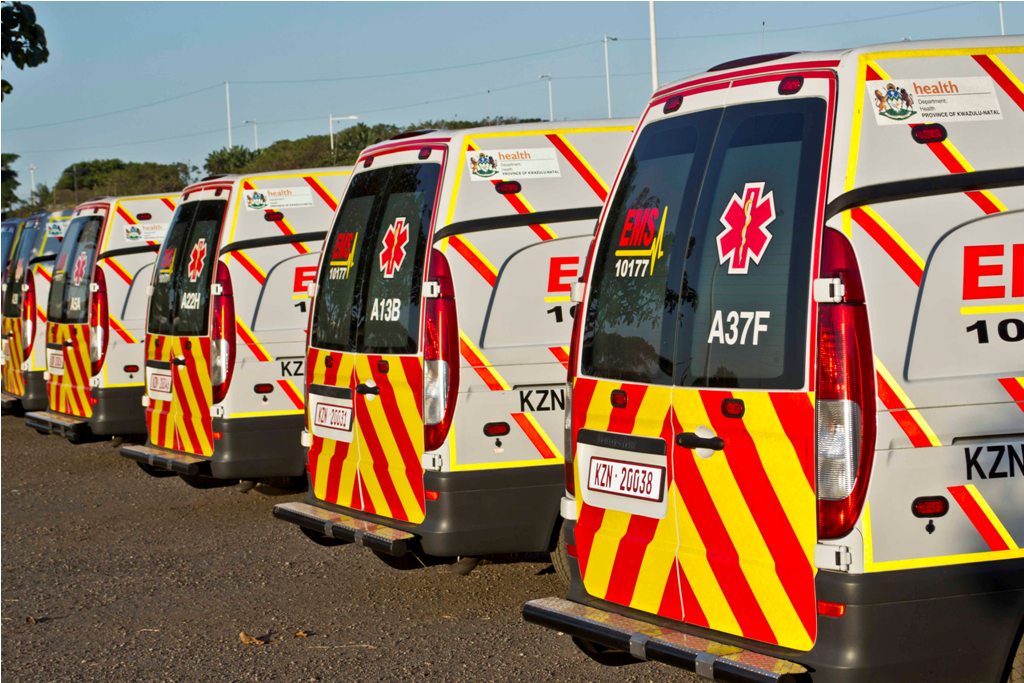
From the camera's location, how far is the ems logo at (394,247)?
798cm

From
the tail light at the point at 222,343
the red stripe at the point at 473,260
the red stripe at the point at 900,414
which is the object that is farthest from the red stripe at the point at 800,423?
the tail light at the point at 222,343

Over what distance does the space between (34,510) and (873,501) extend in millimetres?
8810

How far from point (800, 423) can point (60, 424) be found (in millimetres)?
10537

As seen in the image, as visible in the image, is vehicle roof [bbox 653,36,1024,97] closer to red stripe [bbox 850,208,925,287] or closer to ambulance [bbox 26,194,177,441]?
red stripe [bbox 850,208,925,287]

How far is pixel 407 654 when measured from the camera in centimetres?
701

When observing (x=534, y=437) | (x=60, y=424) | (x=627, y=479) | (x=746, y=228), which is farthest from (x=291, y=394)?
(x=746, y=228)

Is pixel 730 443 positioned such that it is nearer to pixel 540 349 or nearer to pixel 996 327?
pixel 996 327

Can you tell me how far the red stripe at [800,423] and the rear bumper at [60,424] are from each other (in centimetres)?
1010

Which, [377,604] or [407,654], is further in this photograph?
[377,604]

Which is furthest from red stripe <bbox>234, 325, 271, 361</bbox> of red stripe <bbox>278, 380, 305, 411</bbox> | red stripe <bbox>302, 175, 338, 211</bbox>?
red stripe <bbox>302, 175, 338, 211</bbox>

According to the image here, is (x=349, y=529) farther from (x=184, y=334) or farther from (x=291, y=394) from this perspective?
(x=184, y=334)

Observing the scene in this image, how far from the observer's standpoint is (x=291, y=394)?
34.9 ft

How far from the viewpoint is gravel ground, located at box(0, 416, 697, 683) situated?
22.5 feet

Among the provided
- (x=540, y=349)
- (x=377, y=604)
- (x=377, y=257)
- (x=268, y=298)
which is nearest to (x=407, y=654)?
(x=377, y=604)
